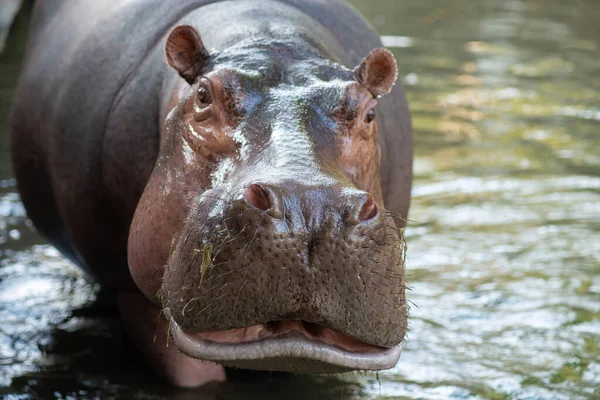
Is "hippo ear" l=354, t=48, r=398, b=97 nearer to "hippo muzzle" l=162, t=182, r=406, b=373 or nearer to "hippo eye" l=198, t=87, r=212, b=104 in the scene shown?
"hippo eye" l=198, t=87, r=212, b=104

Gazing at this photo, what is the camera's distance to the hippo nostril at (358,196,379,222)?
3.04m

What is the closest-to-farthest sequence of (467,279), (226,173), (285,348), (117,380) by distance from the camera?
1. (285,348)
2. (226,173)
3. (117,380)
4. (467,279)

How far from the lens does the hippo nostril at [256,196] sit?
2.97m

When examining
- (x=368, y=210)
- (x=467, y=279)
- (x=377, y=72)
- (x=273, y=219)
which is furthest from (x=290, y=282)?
(x=467, y=279)

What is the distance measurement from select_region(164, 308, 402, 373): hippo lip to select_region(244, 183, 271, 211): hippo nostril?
1.27ft

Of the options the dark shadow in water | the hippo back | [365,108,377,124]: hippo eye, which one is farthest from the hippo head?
the dark shadow in water

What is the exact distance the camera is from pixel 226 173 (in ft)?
11.2

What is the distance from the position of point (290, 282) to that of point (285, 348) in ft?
0.71

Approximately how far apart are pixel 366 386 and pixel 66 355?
137 cm

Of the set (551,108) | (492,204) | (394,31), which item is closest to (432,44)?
(394,31)

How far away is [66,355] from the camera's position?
4.82m

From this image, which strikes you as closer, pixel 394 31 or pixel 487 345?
pixel 487 345

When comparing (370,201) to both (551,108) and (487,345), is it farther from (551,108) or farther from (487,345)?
(551,108)

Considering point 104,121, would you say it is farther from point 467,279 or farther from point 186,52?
point 467,279
